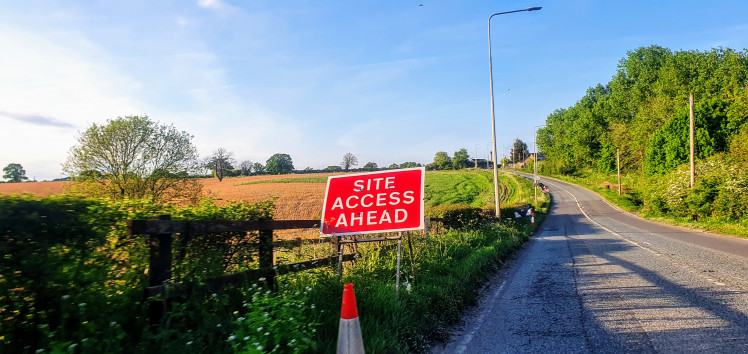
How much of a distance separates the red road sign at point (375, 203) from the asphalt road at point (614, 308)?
1.70 metres

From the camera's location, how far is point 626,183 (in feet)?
208

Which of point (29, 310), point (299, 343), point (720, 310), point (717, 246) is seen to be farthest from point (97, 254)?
point (717, 246)

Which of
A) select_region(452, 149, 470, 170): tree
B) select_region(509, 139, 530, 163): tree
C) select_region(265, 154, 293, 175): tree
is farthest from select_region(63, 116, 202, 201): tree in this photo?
select_region(509, 139, 530, 163): tree

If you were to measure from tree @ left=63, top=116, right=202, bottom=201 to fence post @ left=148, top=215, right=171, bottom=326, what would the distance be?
20.5m

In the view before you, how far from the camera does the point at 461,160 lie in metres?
82.2

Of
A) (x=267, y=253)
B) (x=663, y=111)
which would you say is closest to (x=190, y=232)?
(x=267, y=253)

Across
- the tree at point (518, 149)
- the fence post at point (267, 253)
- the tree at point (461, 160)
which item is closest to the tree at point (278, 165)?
the tree at point (461, 160)

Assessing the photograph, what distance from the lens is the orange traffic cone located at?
347 cm

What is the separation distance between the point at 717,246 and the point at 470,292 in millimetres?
11915

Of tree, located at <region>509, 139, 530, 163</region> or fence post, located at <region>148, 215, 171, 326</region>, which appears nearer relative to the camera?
fence post, located at <region>148, 215, 171, 326</region>

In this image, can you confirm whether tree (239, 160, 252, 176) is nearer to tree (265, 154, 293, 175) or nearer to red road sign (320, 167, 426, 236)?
tree (265, 154, 293, 175)

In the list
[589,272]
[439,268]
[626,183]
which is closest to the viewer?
[439,268]

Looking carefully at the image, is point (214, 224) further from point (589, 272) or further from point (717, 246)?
point (717, 246)

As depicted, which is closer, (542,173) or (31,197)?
(31,197)
